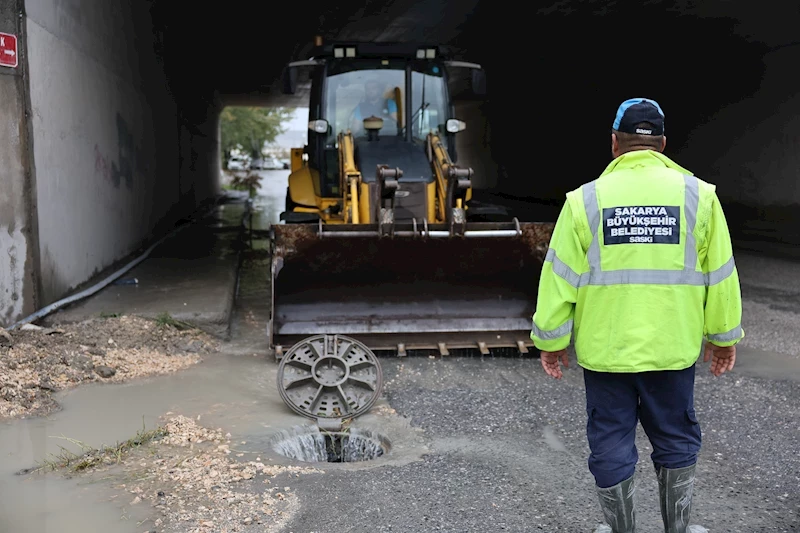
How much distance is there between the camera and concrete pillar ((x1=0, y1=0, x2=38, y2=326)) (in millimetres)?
6332

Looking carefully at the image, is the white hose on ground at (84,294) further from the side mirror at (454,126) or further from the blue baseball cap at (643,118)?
the blue baseball cap at (643,118)

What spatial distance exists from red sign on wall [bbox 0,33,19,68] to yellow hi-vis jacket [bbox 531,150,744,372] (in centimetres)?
537

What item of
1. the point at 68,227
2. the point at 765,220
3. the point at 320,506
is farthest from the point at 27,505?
the point at 765,220

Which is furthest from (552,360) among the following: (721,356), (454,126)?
(454,126)

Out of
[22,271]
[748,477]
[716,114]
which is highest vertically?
[716,114]

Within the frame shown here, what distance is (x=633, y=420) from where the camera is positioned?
308 centimetres

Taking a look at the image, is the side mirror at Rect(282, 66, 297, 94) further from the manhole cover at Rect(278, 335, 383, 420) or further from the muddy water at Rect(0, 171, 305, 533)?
the manhole cover at Rect(278, 335, 383, 420)

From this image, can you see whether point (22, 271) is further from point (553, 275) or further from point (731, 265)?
point (731, 265)

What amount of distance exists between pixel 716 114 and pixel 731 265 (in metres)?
13.8

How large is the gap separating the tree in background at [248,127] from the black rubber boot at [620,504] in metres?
39.8

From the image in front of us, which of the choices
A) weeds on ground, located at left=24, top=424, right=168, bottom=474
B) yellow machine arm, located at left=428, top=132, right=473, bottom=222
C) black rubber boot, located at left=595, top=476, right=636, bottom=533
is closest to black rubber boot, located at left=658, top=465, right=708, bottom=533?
black rubber boot, located at left=595, top=476, right=636, bottom=533

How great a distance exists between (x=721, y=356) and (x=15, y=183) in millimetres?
5839

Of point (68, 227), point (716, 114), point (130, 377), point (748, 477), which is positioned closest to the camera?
point (748, 477)

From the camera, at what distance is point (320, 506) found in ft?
12.1
